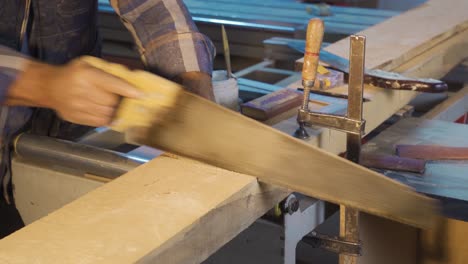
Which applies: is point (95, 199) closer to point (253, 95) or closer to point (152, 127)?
point (152, 127)

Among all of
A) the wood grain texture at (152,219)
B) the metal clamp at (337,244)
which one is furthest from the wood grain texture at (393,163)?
the wood grain texture at (152,219)

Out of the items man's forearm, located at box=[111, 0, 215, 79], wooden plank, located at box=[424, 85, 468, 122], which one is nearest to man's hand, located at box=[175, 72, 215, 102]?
man's forearm, located at box=[111, 0, 215, 79]

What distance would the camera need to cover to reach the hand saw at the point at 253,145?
1.53 metres

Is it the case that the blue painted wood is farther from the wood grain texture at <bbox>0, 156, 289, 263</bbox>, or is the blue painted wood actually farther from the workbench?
the wood grain texture at <bbox>0, 156, 289, 263</bbox>

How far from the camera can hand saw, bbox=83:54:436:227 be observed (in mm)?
1533

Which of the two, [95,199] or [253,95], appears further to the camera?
[253,95]

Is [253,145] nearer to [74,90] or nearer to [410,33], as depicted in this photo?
[74,90]

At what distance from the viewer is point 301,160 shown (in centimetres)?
157

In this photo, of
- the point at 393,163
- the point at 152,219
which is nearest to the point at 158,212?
the point at 152,219

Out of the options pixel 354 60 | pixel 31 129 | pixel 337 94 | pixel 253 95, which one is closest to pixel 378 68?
pixel 337 94

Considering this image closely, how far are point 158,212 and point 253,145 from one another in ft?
0.84

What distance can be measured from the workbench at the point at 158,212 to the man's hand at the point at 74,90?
0.71 feet

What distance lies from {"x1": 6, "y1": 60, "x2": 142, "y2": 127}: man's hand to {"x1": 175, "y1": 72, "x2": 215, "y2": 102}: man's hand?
0.64m

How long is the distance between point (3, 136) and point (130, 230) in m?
0.97
